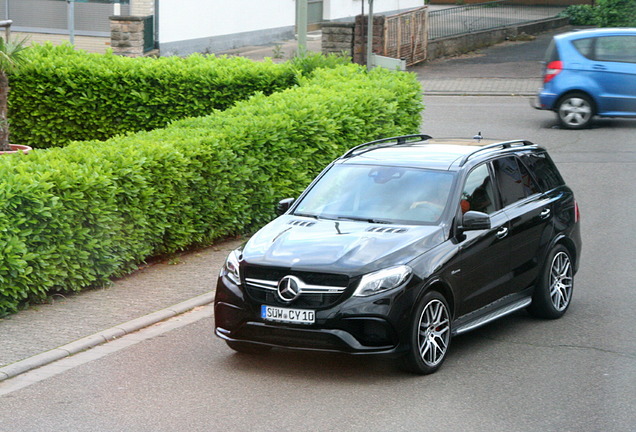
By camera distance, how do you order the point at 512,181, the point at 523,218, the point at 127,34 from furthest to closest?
the point at 127,34 → the point at 512,181 → the point at 523,218

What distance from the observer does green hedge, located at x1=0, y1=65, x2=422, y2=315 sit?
1012cm

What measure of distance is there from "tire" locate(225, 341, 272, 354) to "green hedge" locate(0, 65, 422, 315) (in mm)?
2261

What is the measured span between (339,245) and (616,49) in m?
15.1

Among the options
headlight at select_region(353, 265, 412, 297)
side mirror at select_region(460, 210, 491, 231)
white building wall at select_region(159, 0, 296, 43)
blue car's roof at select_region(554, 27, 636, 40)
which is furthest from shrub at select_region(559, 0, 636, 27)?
headlight at select_region(353, 265, 412, 297)

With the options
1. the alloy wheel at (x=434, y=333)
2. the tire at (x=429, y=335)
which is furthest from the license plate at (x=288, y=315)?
the alloy wheel at (x=434, y=333)

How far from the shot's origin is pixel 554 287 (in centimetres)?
1017

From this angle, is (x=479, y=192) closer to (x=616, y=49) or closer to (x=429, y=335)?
(x=429, y=335)

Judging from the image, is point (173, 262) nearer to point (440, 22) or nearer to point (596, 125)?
point (596, 125)

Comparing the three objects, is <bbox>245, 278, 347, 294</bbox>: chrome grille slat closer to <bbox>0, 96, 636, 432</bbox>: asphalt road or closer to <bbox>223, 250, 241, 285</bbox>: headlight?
<bbox>223, 250, 241, 285</bbox>: headlight

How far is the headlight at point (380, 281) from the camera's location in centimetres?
807

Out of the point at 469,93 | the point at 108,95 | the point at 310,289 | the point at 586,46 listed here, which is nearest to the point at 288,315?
the point at 310,289

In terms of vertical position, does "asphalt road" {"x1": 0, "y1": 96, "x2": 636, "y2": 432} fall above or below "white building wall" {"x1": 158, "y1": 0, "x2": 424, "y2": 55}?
below

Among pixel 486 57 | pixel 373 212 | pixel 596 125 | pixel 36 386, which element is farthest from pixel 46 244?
pixel 486 57

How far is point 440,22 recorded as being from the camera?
A: 118ft
